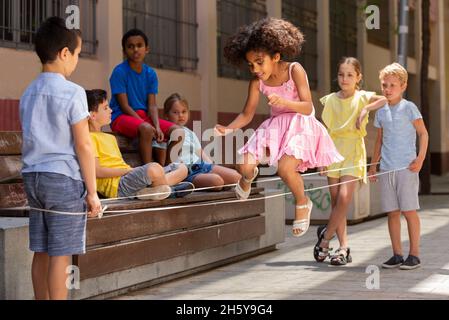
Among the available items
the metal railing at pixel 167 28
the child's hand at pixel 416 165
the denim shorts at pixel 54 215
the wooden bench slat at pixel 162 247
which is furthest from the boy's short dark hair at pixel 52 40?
the metal railing at pixel 167 28

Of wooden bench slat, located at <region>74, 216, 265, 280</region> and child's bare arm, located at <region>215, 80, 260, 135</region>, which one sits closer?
wooden bench slat, located at <region>74, 216, 265, 280</region>

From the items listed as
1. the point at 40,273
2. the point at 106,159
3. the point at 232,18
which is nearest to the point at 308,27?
the point at 232,18

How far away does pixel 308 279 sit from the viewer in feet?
23.3

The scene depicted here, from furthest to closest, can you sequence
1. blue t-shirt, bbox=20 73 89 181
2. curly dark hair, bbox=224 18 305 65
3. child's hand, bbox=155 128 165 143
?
child's hand, bbox=155 128 165 143 < curly dark hair, bbox=224 18 305 65 < blue t-shirt, bbox=20 73 89 181

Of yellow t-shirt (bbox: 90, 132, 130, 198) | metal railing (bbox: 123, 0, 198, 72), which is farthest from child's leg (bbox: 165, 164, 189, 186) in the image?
metal railing (bbox: 123, 0, 198, 72)

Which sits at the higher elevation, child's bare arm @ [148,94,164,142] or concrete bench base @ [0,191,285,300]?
child's bare arm @ [148,94,164,142]

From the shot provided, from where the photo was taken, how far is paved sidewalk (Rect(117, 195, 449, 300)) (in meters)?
6.35

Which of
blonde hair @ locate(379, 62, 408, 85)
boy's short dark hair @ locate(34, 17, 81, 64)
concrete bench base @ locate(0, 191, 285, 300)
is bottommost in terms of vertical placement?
concrete bench base @ locate(0, 191, 285, 300)

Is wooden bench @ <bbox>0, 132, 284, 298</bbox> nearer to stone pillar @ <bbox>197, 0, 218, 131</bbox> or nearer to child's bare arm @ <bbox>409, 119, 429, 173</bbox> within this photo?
child's bare arm @ <bbox>409, 119, 429, 173</bbox>

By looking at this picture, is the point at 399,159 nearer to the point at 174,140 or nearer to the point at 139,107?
the point at 174,140

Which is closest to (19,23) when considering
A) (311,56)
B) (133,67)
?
(133,67)

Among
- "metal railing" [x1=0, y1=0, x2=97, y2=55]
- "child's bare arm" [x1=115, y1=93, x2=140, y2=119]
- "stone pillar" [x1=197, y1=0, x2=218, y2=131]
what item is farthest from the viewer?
"stone pillar" [x1=197, y1=0, x2=218, y2=131]

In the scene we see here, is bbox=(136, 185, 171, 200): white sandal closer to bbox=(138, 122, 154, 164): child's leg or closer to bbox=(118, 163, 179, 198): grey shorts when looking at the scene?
bbox=(118, 163, 179, 198): grey shorts

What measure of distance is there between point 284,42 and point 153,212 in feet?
5.13
